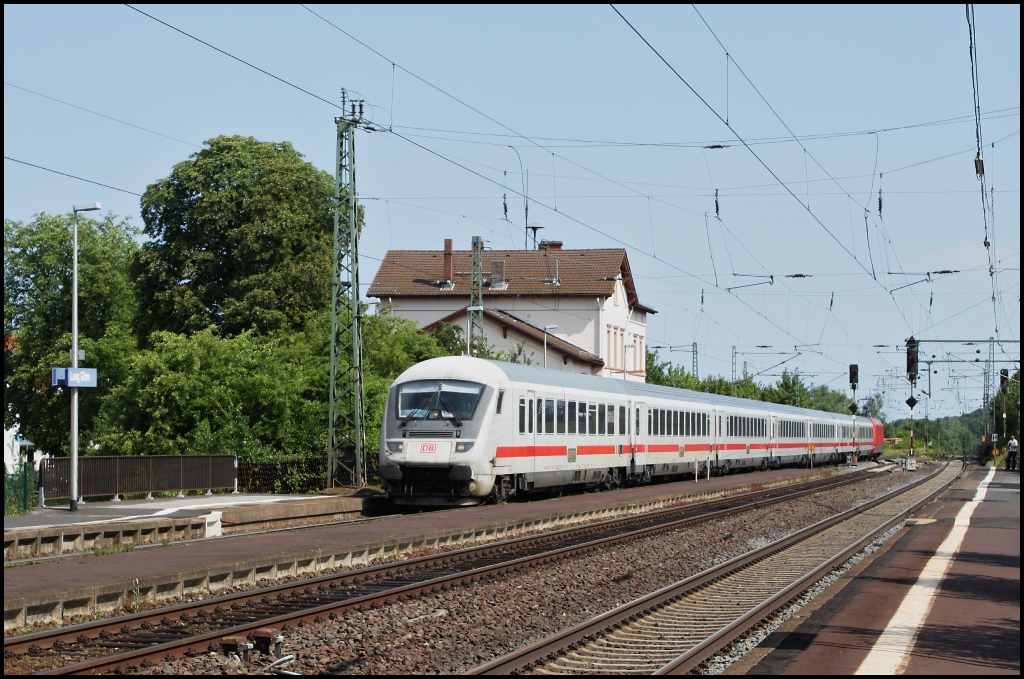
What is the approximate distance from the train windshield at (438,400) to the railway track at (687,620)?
723 centimetres

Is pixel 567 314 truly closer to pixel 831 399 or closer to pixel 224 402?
pixel 224 402

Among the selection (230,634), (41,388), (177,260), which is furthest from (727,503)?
(41,388)

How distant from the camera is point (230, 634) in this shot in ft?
35.6

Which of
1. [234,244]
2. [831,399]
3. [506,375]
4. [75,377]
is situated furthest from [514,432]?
[831,399]

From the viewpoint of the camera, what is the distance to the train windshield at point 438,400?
24.8m

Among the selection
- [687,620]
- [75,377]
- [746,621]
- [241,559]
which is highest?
[75,377]

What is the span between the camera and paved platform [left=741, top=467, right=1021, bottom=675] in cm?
988

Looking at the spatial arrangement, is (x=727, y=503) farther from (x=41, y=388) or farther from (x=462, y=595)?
(x=41, y=388)

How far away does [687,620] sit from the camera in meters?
13.0

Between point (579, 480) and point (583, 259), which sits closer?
point (579, 480)

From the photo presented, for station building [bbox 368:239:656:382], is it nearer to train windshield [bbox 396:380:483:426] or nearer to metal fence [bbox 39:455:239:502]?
metal fence [bbox 39:455:239:502]

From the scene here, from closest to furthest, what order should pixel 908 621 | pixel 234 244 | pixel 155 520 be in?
pixel 908 621
pixel 155 520
pixel 234 244

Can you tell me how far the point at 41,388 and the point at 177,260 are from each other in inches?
490

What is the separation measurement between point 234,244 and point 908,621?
129 ft
